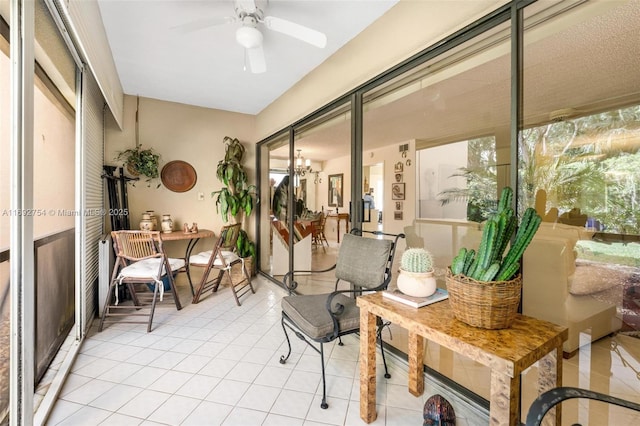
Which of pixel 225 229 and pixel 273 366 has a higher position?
pixel 225 229

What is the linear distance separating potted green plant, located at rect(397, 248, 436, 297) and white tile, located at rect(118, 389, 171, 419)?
1.54 m

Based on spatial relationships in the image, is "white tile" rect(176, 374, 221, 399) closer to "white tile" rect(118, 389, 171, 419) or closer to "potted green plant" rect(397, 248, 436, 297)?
"white tile" rect(118, 389, 171, 419)

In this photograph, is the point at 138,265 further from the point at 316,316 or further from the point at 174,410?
the point at 316,316

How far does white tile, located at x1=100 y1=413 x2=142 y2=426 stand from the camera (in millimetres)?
1485

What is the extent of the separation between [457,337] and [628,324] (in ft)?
2.64

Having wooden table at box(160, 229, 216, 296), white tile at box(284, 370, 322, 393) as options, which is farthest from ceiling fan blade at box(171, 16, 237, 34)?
white tile at box(284, 370, 322, 393)

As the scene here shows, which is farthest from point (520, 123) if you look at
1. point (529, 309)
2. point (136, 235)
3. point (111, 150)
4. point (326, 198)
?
point (111, 150)

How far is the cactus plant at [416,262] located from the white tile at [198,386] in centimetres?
142

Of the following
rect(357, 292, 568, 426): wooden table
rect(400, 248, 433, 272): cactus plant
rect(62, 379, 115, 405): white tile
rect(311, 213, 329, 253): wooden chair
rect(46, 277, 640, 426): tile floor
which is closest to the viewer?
rect(357, 292, 568, 426): wooden table

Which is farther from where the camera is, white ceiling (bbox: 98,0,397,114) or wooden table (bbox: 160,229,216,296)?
wooden table (bbox: 160,229,216,296)

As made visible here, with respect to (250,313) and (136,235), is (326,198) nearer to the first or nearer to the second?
(250,313)

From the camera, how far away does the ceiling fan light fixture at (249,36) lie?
6.28ft

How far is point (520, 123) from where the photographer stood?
4.46 ft

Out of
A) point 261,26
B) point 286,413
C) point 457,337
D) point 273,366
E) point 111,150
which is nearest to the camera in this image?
point 457,337
